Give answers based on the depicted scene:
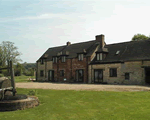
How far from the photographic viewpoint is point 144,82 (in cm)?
2359

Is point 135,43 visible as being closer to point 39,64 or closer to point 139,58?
point 139,58

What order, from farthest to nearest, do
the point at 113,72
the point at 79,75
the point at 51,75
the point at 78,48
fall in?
the point at 51,75 → the point at 78,48 → the point at 79,75 → the point at 113,72

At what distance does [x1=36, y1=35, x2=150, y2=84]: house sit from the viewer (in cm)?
2455

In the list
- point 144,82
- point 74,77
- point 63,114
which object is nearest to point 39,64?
point 74,77

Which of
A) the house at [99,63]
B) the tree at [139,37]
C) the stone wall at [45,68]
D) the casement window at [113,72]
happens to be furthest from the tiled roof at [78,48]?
the tree at [139,37]

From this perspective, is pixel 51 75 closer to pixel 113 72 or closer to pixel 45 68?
pixel 45 68

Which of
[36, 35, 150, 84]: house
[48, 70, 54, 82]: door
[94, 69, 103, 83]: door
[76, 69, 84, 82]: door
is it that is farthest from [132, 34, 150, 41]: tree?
[48, 70, 54, 82]: door

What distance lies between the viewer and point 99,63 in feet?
93.6

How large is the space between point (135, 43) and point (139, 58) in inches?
187

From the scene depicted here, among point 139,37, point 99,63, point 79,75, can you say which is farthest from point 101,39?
point 139,37

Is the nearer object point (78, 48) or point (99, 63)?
point (99, 63)

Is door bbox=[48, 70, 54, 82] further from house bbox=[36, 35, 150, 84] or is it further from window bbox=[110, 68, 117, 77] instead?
Result: window bbox=[110, 68, 117, 77]

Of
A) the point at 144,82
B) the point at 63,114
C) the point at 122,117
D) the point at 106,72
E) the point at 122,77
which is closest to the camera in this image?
the point at 122,117

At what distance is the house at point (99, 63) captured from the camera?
80.5 feet
